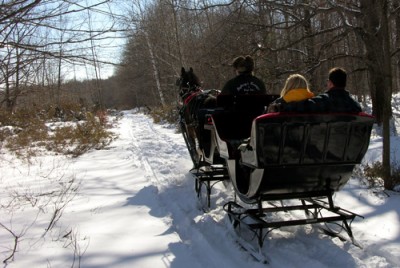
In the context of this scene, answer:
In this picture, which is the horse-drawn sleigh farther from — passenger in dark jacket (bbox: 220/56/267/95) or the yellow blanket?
passenger in dark jacket (bbox: 220/56/267/95)

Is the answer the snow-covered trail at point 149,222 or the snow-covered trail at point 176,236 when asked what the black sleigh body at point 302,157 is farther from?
the snow-covered trail at point 149,222

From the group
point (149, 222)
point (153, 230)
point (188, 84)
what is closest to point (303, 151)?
point (153, 230)

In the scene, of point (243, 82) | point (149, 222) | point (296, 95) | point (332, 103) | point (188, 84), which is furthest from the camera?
point (188, 84)

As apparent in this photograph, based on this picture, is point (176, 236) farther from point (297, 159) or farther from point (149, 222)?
point (297, 159)

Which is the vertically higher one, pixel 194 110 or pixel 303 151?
pixel 194 110

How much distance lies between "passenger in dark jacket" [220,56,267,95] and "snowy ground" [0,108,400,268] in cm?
155

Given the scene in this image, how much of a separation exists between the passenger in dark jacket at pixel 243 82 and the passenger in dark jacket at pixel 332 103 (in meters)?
1.84

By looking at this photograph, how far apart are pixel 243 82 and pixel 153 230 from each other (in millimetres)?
2298

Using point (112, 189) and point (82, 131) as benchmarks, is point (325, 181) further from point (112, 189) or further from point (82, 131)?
point (82, 131)

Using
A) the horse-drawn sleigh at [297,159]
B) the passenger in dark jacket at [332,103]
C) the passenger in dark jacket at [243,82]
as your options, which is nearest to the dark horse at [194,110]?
the passenger in dark jacket at [243,82]

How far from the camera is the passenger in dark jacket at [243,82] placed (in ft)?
17.7

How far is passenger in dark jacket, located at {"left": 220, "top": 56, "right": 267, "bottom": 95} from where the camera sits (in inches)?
213

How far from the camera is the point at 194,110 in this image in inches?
253

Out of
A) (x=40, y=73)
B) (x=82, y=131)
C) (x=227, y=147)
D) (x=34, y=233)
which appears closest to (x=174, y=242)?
(x=227, y=147)
